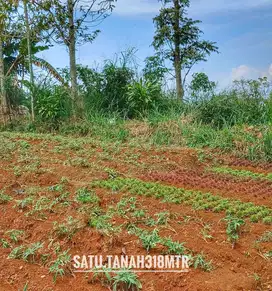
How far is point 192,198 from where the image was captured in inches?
156

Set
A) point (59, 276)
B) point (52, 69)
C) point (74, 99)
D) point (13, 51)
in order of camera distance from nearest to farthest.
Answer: point (59, 276)
point (74, 99)
point (52, 69)
point (13, 51)

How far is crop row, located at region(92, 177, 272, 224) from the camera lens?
3.58m

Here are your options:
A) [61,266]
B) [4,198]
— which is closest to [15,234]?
[61,266]

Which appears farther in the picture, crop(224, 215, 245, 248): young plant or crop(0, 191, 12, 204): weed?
crop(0, 191, 12, 204): weed

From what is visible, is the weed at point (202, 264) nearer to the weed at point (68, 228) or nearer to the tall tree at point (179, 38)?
the weed at point (68, 228)

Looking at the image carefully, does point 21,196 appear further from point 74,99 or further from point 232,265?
point 74,99

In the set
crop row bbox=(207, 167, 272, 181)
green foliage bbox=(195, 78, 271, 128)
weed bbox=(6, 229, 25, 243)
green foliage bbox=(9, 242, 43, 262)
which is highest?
green foliage bbox=(195, 78, 271, 128)

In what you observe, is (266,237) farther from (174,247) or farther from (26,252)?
(26,252)

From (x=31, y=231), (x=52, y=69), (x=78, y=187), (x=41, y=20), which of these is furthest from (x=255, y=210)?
(x=52, y=69)

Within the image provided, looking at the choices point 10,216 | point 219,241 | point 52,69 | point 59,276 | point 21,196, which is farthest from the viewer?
point 52,69

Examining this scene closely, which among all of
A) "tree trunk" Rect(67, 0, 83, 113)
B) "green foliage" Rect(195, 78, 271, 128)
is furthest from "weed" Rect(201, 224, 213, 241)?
"tree trunk" Rect(67, 0, 83, 113)

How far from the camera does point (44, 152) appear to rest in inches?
232

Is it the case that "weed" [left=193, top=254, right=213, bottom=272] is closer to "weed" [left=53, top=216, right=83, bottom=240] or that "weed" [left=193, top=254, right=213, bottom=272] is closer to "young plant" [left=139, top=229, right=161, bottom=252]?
"young plant" [left=139, top=229, right=161, bottom=252]

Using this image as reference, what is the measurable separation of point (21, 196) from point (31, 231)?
85 centimetres
